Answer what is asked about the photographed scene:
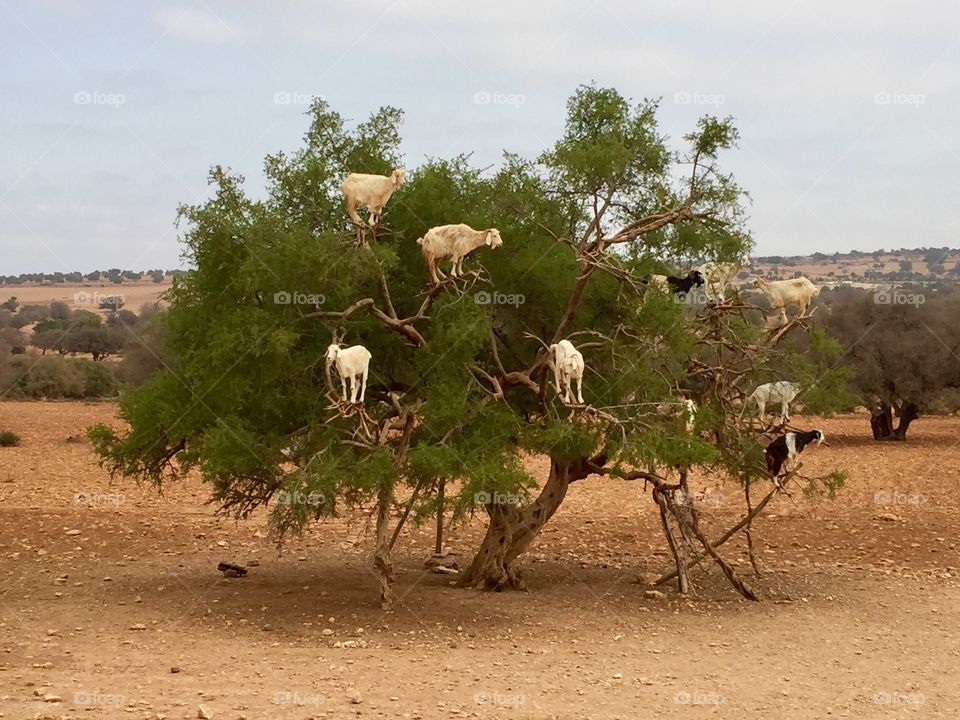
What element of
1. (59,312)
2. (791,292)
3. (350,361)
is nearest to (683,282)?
(791,292)

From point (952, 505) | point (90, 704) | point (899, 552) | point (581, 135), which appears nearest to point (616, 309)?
point (581, 135)

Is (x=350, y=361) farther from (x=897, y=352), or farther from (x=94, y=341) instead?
(x=94, y=341)

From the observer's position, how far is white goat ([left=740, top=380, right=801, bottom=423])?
584 inches

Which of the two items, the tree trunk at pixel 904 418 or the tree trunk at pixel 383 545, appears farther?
the tree trunk at pixel 904 418

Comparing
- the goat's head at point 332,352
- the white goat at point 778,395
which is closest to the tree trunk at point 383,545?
the goat's head at point 332,352

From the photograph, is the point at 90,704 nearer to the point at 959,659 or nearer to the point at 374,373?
the point at 374,373

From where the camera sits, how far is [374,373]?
47.7 ft

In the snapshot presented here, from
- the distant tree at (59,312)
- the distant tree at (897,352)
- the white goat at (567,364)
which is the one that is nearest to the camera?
the white goat at (567,364)

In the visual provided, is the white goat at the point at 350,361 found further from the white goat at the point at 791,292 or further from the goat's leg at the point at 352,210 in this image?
the white goat at the point at 791,292

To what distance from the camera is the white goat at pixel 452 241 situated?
12.8 metres

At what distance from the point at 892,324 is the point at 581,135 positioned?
23352 millimetres

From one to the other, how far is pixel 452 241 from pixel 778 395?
4815mm

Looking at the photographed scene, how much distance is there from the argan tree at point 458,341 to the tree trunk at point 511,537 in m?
0.03

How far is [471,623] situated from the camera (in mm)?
13688
